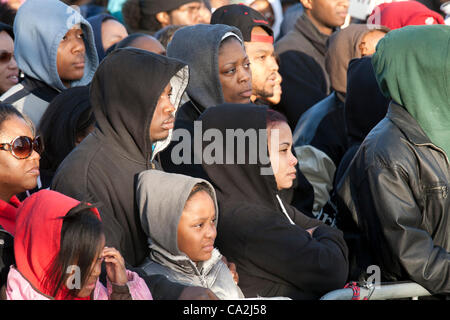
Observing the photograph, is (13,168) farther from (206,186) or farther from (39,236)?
(206,186)

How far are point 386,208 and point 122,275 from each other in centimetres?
155

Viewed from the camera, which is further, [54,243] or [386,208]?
[386,208]

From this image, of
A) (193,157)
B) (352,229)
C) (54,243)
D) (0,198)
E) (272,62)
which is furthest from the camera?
(272,62)

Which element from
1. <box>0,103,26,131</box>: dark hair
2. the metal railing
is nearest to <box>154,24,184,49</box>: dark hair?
<box>0,103,26,131</box>: dark hair

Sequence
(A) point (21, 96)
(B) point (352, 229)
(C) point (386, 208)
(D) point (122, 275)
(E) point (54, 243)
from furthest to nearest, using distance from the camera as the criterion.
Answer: (A) point (21, 96)
(B) point (352, 229)
(C) point (386, 208)
(D) point (122, 275)
(E) point (54, 243)

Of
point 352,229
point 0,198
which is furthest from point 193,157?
point 0,198

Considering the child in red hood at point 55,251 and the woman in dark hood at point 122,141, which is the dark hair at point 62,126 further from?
the child in red hood at point 55,251

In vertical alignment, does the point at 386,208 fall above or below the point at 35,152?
below

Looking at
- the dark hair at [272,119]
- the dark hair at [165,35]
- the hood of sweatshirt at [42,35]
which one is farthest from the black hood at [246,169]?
the dark hair at [165,35]

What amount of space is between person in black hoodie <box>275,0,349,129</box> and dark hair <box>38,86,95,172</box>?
273cm

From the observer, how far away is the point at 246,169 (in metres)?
4.28

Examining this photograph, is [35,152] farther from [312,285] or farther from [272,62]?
[272,62]

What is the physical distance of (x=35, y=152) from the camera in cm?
397

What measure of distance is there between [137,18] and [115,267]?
498cm
